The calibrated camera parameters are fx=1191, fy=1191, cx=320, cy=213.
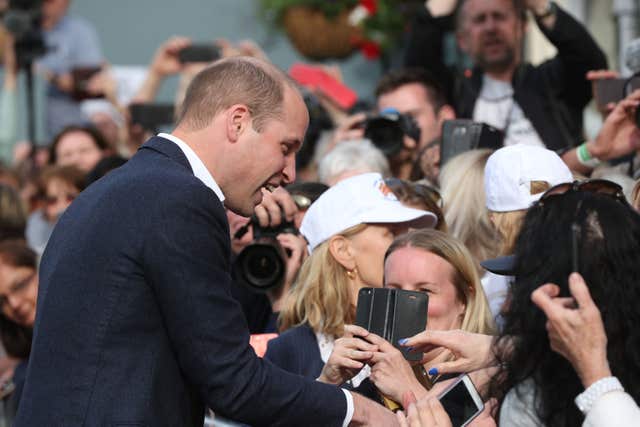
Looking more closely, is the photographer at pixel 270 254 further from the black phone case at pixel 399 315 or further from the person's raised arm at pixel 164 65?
the person's raised arm at pixel 164 65

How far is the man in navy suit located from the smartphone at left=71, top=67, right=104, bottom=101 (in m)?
5.60

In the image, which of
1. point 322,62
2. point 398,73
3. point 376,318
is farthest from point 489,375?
point 322,62

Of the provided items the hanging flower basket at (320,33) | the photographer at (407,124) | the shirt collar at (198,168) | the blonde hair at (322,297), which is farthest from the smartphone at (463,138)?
the hanging flower basket at (320,33)

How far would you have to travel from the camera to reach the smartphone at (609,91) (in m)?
4.67

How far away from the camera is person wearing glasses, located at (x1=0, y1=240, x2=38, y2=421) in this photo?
5.35 metres

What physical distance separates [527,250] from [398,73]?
3.41 m

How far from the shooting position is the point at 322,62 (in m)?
12.9

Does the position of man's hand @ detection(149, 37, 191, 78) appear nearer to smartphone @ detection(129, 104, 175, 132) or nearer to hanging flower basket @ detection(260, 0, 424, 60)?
smartphone @ detection(129, 104, 175, 132)

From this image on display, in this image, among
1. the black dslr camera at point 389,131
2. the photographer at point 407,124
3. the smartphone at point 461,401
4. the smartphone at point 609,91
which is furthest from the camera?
the black dslr camera at point 389,131

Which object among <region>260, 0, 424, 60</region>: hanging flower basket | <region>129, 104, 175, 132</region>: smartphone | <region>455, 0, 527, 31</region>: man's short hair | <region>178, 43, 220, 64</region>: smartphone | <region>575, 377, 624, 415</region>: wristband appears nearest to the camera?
<region>575, 377, 624, 415</region>: wristband

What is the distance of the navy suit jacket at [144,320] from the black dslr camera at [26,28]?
20.9 feet

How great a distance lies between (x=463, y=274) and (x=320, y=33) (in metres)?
9.19

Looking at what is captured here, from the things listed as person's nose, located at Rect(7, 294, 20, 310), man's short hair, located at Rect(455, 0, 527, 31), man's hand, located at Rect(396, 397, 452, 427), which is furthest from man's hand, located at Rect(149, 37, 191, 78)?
man's hand, located at Rect(396, 397, 452, 427)

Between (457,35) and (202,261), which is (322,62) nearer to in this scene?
(457,35)
